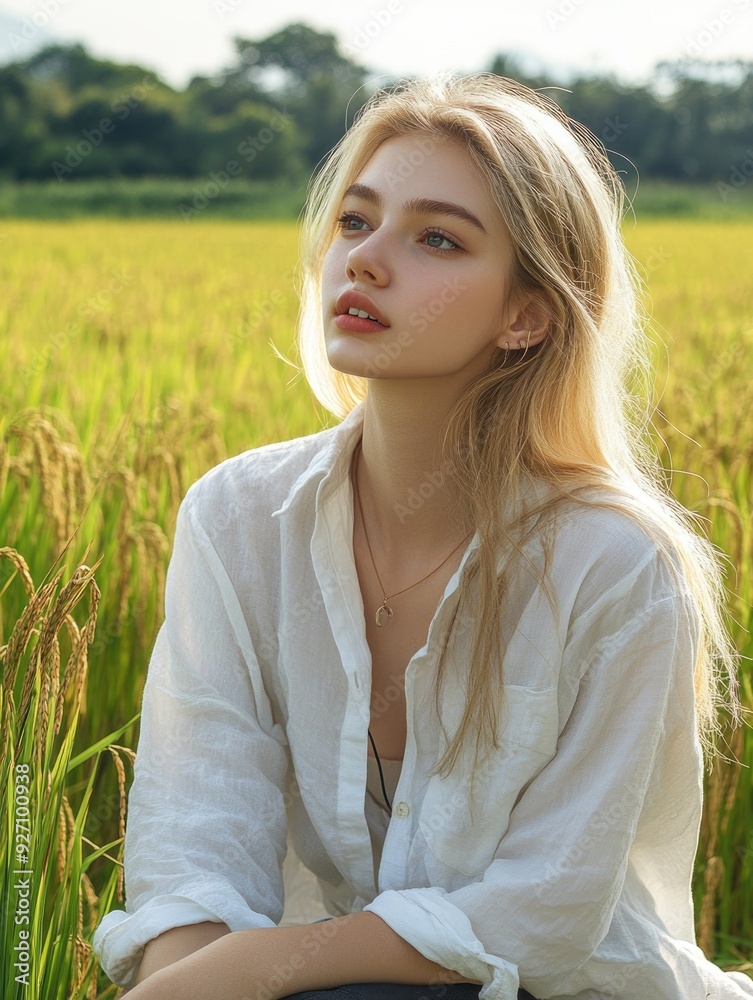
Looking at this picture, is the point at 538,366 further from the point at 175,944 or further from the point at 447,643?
the point at 175,944

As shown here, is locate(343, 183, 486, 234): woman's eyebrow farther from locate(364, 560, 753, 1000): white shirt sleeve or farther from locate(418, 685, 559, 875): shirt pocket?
locate(418, 685, 559, 875): shirt pocket

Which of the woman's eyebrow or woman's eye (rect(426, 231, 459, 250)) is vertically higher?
the woman's eyebrow

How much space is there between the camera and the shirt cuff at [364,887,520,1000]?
126 cm

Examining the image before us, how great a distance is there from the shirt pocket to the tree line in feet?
88.0

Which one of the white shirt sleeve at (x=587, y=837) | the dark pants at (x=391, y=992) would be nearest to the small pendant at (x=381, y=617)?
the white shirt sleeve at (x=587, y=837)

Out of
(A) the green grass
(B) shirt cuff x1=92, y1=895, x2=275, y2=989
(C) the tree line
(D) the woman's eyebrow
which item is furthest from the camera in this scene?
(C) the tree line

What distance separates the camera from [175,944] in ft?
4.17

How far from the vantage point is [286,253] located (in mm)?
10484

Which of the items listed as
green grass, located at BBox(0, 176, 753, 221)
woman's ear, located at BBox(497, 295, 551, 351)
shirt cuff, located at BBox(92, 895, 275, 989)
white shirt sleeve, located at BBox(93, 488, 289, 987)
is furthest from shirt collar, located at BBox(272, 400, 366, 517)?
green grass, located at BBox(0, 176, 753, 221)

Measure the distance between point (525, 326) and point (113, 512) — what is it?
1.27m

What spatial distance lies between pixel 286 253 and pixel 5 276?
177 inches

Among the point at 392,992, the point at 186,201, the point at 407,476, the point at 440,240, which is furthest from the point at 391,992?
the point at 186,201

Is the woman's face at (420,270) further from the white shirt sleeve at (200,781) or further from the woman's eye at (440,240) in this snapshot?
the white shirt sleeve at (200,781)

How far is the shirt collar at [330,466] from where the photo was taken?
1532mm
